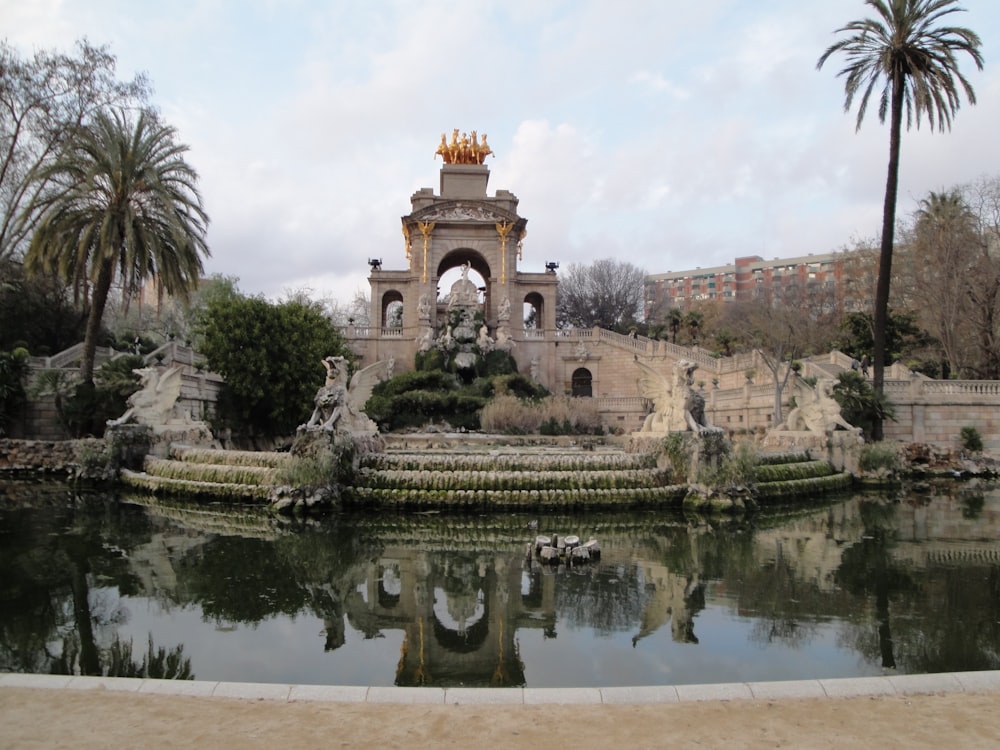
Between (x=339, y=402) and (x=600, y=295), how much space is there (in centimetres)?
5206

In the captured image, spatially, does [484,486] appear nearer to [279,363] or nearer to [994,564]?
[994,564]

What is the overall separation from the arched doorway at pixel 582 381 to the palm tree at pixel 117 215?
2406cm

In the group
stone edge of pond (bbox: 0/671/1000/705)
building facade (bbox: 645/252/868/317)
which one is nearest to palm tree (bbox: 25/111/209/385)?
stone edge of pond (bbox: 0/671/1000/705)

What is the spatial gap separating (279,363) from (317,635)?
20.7 metres

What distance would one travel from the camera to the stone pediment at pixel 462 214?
4253 cm

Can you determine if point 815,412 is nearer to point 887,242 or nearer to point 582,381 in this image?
point 887,242

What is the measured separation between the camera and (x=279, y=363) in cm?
2625

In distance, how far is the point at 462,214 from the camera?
42.9 meters

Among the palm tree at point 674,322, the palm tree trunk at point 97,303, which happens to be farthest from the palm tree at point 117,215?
the palm tree at point 674,322

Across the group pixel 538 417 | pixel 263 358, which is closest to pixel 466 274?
pixel 538 417

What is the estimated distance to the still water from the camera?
5.99 m

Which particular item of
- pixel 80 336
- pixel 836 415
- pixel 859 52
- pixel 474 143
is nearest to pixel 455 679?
pixel 836 415

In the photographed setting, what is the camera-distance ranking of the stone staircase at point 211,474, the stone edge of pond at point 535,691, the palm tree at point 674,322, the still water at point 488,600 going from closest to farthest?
the stone edge of pond at point 535,691 < the still water at point 488,600 < the stone staircase at point 211,474 < the palm tree at point 674,322

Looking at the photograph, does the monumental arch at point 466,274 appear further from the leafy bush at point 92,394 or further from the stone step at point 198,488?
the stone step at point 198,488
